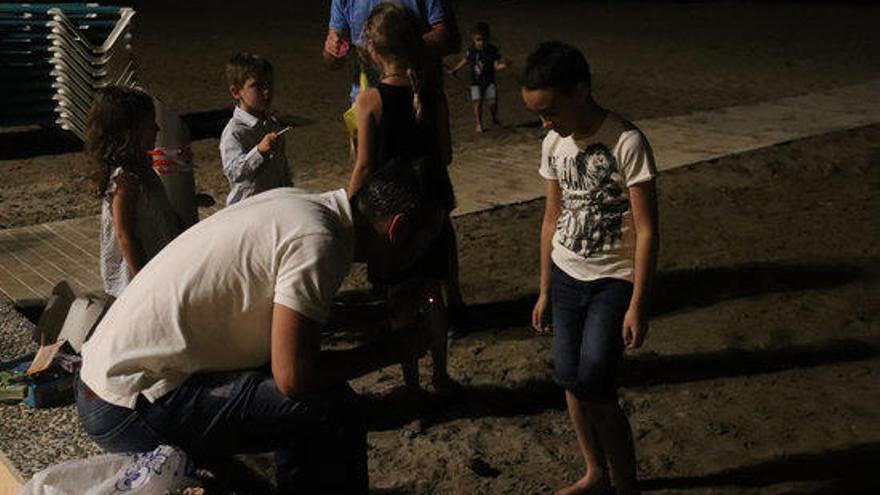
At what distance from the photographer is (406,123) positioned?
546 cm

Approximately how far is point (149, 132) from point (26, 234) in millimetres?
3785

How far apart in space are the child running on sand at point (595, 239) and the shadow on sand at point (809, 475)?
1.63 feet

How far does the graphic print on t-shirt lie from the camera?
172 inches

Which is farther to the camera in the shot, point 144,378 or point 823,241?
point 823,241

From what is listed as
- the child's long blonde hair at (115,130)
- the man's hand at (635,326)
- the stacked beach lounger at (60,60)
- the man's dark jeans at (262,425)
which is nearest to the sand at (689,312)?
the stacked beach lounger at (60,60)

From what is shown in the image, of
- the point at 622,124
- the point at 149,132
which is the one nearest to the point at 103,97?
the point at 149,132

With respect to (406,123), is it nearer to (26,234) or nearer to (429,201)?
(429,201)

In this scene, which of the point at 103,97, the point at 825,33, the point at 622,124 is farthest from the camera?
the point at 825,33

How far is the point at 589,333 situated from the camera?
4395mm

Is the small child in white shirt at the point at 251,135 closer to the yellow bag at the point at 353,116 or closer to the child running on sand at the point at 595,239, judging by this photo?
the yellow bag at the point at 353,116

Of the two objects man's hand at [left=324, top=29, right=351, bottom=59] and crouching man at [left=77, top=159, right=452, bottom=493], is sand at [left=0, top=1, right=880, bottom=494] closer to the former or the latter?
crouching man at [left=77, top=159, right=452, bottom=493]

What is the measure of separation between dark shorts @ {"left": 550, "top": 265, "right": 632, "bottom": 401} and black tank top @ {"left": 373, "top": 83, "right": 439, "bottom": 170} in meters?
1.18

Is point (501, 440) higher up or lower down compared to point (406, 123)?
lower down

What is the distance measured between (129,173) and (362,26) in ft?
5.90
